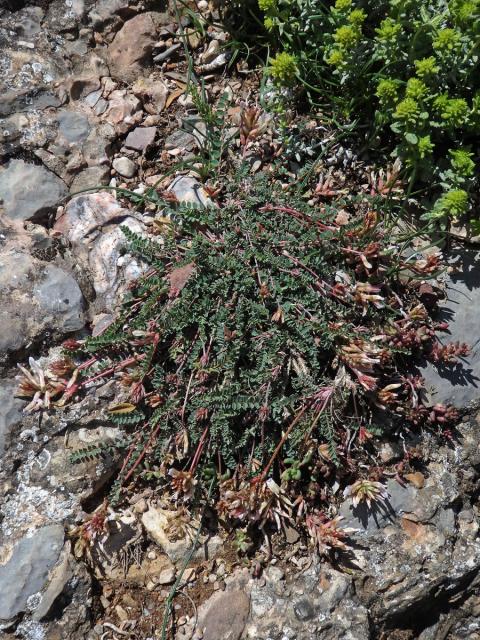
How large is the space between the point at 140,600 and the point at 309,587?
3.28 ft

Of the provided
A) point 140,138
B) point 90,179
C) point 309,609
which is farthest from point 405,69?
point 309,609

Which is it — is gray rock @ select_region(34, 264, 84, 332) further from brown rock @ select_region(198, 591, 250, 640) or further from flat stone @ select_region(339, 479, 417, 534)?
flat stone @ select_region(339, 479, 417, 534)

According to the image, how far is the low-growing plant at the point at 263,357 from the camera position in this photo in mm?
3641

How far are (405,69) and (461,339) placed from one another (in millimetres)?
1726

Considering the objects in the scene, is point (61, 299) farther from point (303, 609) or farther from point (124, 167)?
point (303, 609)

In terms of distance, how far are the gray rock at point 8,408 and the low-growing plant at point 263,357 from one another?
0.40 m

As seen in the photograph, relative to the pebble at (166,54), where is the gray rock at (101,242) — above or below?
below

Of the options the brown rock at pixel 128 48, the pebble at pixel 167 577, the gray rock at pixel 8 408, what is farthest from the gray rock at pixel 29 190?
the pebble at pixel 167 577

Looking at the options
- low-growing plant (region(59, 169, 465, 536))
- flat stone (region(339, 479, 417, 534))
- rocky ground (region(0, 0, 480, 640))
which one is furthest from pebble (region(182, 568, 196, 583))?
flat stone (region(339, 479, 417, 534))

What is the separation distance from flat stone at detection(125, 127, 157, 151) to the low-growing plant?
2.49 feet

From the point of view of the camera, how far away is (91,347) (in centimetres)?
374

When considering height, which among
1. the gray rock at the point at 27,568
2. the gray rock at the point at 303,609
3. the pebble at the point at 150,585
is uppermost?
the gray rock at the point at 27,568

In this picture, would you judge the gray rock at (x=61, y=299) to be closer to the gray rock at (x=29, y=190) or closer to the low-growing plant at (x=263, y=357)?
the low-growing plant at (x=263, y=357)

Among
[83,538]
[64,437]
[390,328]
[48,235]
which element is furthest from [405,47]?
[83,538]
